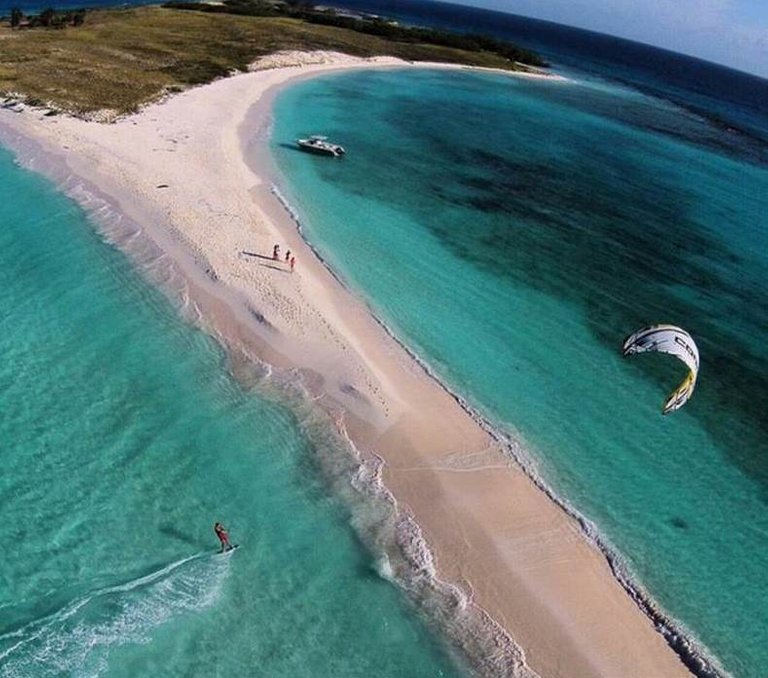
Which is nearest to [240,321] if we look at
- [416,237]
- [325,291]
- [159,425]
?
[325,291]

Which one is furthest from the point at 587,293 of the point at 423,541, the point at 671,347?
the point at 423,541

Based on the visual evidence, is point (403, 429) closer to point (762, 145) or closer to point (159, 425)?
point (159, 425)

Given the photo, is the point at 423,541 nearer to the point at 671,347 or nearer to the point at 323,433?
the point at 323,433

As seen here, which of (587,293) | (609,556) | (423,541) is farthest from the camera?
(587,293)

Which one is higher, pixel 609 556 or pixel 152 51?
pixel 152 51

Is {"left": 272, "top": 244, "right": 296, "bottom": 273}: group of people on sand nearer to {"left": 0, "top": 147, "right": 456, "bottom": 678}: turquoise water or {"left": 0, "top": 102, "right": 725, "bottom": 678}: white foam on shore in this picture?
{"left": 0, "top": 102, "right": 725, "bottom": 678}: white foam on shore

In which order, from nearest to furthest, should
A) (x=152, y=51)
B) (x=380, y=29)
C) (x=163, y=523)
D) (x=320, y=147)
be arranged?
(x=163, y=523)
(x=320, y=147)
(x=152, y=51)
(x=380, y=29)

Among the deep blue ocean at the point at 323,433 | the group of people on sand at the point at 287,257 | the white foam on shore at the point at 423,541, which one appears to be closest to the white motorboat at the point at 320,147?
the deep blue ocean at the point at 323,433

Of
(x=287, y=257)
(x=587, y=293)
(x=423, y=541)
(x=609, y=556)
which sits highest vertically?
(x=287, y=257)

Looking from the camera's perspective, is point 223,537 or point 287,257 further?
point 287,257

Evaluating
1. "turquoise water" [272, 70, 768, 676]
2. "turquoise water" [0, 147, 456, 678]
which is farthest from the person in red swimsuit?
"turquoise water" [272, 70, 768, 676]
